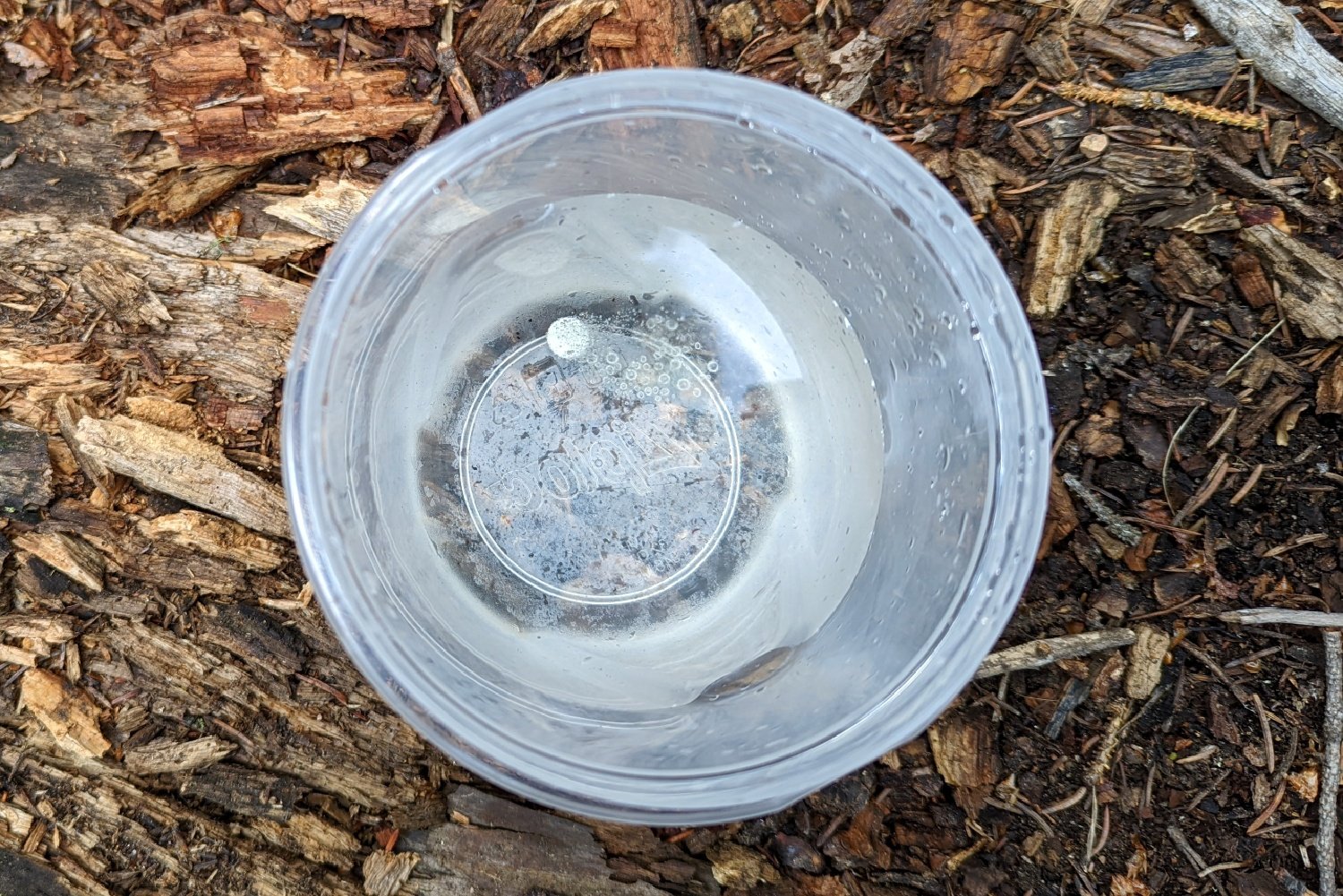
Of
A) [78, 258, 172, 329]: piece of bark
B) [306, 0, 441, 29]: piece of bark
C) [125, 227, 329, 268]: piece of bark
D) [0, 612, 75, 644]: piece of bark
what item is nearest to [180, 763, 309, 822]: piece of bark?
[0, 612, 75, 644]: piece of bark

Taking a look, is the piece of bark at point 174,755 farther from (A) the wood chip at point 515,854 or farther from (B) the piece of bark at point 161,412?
(B) the piece of bark at point 161,412

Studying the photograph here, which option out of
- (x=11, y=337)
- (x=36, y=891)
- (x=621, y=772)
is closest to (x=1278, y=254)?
(x=621, y=772)

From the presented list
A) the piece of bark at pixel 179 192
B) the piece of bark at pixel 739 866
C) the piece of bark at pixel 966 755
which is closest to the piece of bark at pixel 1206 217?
Answer: the piece of bark at pixel 966 755

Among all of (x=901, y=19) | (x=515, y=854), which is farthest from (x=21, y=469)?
(x=901, y=19)

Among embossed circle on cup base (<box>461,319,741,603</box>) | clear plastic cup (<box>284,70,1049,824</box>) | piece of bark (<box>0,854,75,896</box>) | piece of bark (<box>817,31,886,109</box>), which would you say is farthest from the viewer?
embossed circle on cup base (<box>461,319,741,603</box>)

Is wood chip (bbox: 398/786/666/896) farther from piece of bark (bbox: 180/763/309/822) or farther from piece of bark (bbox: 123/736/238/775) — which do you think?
piece of bark (bbox: 123/736/238/775)

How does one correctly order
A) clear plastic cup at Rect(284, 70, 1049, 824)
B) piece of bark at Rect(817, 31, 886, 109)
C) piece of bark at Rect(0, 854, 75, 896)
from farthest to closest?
piece of bark at Rect(817, 31, 886, 109) < piece of bark at Rect(0, 854, 75, 896) < clear plastic cup at Rect(284, 70, 1049, 824)
